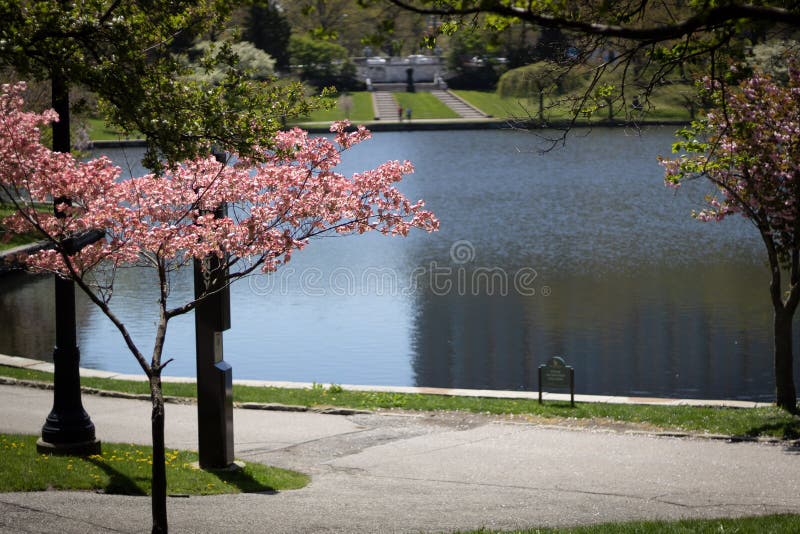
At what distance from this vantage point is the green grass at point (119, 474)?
11016 mm

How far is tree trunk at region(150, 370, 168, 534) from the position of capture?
8.95 m

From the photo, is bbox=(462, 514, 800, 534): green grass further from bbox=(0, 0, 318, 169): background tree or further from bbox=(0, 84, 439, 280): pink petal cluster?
bbox=(0, 0, 318, 169): background tree

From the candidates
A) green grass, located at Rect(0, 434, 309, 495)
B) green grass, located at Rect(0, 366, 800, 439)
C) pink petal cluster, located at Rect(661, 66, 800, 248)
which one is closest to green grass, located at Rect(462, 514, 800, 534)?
green grass, located at Rect(0, 434, 309, 495)

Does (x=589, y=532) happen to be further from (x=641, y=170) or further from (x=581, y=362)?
(x=641, y=170)

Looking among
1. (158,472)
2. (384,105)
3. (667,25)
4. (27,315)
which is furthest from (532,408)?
(384,105)

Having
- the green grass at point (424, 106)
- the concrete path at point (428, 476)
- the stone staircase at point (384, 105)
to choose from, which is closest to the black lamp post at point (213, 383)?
the concrete path at point (428, 476)

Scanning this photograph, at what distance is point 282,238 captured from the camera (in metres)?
11.7

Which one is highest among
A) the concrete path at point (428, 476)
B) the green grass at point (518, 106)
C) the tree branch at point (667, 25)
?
the green grass at point (518, 106)

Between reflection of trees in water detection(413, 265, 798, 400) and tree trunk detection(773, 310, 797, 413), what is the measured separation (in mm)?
3476

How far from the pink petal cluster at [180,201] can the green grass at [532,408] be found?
4817mm

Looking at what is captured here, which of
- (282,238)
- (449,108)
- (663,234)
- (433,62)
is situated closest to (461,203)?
(663,234)

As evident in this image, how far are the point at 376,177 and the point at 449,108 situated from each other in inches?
3820

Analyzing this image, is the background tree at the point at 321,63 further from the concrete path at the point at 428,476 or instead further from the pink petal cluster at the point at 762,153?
the concrete path at the point at 428,476

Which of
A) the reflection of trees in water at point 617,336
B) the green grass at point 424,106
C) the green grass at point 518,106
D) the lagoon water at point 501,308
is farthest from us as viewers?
the green grass at point 424,106
